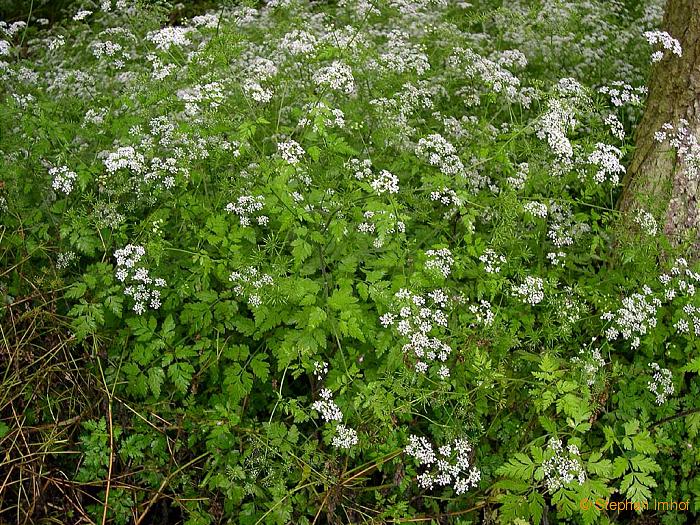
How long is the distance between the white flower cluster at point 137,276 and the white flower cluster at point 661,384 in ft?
9.79

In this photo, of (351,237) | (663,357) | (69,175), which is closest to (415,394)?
(351,237)

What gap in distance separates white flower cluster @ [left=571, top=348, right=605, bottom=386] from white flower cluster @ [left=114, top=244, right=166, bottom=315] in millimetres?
2381

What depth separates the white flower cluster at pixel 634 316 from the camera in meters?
3.87

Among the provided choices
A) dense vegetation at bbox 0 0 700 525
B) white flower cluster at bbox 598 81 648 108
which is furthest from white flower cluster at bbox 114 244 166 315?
white flower cluster at bbox 598 81 648 108

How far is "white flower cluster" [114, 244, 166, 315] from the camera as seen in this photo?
3.59 meters

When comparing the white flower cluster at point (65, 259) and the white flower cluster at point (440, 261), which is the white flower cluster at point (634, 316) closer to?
the white flower cluster at point (440, 261)

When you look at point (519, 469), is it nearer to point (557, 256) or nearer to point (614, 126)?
point (557, 256)

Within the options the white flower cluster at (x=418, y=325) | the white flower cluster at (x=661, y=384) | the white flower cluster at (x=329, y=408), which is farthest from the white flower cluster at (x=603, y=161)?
the white flower cluster at (x=329, y=408)

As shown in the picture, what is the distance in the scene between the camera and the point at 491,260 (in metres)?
3.93

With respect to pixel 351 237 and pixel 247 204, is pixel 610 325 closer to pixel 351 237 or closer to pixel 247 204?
pixel 351 237

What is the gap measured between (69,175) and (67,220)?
37 cm

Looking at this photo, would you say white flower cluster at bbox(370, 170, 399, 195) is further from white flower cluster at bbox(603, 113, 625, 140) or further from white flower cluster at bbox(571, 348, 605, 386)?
white flower cluster at bbox(603, 113, 625, 140)

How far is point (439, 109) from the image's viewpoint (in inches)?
228

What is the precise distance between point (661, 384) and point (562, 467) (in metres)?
1.21
